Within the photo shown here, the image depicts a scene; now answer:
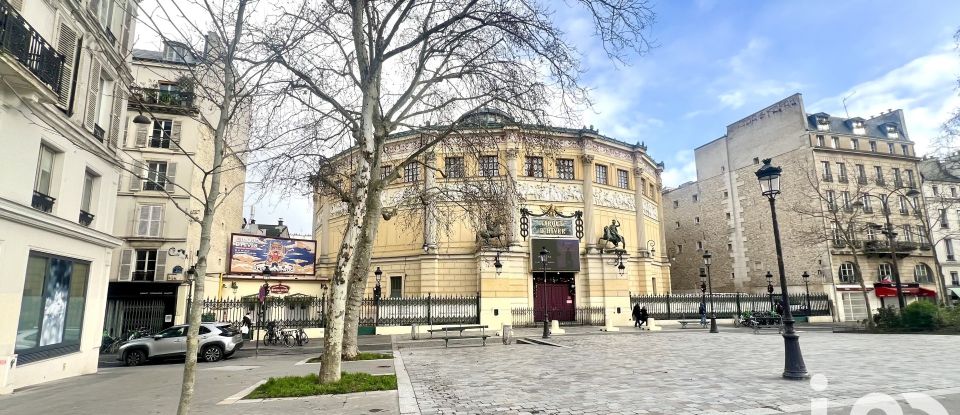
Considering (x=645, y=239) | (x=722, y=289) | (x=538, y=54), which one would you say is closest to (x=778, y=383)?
(x=538, y=54)

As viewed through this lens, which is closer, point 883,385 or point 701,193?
point 883,385

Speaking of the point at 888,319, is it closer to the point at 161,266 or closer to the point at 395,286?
the point at 395,286

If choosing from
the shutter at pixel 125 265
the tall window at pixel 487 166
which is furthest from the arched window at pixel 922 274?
the shutter at pixel 125 265

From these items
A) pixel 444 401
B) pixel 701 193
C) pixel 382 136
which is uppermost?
pixel 701 193

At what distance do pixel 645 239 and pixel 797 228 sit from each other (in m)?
15.2

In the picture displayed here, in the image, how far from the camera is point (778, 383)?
29.1 feet

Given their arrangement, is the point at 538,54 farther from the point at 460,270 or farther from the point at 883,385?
the point at 460,270

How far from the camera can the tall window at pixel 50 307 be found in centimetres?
1092

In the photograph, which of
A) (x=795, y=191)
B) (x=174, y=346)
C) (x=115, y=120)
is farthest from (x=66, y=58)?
(x=795, y=191)

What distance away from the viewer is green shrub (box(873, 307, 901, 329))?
21.9 meters

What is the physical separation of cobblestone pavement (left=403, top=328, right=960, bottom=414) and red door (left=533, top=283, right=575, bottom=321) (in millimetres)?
14597

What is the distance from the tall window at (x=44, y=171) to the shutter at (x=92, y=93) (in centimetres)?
146

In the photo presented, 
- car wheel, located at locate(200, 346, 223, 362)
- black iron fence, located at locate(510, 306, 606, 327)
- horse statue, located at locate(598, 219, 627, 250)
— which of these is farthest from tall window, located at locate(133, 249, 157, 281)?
horse statue, located at locate(598, 219, 627, 250)

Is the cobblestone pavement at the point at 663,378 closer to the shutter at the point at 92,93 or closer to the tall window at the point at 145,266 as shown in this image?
the shutter at the point at 92,93
